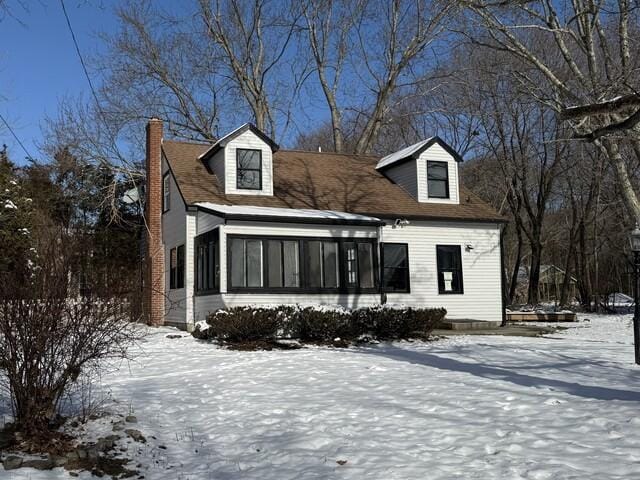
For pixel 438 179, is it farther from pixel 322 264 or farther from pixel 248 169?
pixel 248 169

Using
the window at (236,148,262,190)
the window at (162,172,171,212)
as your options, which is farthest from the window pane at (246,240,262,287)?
the window at (162,172,171,212)

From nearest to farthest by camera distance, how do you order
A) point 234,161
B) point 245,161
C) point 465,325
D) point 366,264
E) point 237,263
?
point 237,263
point 465,325
point 366,264
point 234,161
point 245,161

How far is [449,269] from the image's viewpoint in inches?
743

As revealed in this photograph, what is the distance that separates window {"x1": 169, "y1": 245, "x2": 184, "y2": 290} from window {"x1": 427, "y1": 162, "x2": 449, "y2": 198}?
26.1 ft

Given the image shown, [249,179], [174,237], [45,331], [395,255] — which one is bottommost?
[45,331]

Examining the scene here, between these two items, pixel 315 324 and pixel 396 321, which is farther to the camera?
pixel 396 321

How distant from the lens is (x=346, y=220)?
16078 millimetres

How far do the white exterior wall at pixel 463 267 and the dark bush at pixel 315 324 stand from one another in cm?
423

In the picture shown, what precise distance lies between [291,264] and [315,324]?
3.33 meters

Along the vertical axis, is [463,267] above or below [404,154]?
below

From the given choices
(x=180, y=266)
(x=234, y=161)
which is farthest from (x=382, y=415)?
(x=234, y=161)

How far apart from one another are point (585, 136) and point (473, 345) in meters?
5.66

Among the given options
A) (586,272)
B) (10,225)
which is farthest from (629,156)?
(10,225)

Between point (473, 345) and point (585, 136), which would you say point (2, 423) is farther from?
point (473, 345)
